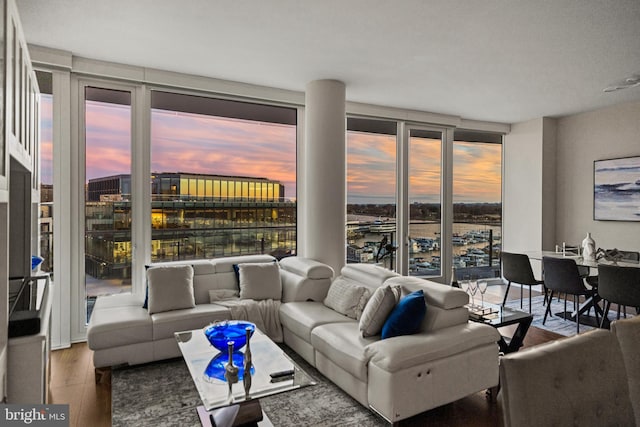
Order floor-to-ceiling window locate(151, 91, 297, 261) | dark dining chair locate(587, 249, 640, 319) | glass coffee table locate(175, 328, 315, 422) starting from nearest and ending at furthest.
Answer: glass coffee table locate(175, 328, 315, 422), floor-to-ceiling window locate(151, 91, 297, 261), dark dining chair locate(587, 249, 640, 319)

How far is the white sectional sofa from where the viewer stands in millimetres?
2465

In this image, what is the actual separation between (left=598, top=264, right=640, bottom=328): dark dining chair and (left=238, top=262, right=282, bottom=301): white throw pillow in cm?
342

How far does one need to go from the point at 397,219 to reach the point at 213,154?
3.04 meters

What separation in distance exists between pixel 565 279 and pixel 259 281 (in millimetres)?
3515

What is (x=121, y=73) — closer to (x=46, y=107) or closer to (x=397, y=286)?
(x=46, y=107)

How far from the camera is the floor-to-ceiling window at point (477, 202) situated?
6.82m


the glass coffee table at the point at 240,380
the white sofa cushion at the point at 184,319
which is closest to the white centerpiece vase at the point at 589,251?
the glass coffee table at the point at 240,380

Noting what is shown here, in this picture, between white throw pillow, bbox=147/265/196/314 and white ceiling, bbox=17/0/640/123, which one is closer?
white ceiling, bbox=17/0/640/123

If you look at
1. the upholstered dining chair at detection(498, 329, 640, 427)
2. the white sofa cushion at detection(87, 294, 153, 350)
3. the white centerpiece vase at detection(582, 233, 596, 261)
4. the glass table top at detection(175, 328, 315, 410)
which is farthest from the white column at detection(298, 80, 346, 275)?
the upholstered dining chair at detection(498, 329, 640, 427)

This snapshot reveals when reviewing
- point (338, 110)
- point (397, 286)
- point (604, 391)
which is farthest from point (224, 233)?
point (604, 391)

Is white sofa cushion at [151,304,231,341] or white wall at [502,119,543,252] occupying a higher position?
white wall at [502,119,543,252]

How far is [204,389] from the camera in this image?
2176 millimetres


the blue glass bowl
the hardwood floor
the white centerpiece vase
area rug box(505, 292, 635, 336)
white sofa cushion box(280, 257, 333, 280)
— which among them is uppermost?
the white centerpiece vase

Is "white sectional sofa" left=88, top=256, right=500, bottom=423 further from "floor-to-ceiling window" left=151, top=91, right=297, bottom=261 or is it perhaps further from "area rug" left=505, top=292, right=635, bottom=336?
→ "area rug" left=505, top=292, right=635, bottom=336
